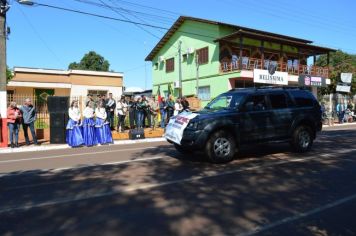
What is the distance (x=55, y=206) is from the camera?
6.20 m

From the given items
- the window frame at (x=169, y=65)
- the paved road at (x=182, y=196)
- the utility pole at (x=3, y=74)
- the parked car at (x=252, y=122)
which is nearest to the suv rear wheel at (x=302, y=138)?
the parked car at (x=252, y=122)

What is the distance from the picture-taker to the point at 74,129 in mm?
15398

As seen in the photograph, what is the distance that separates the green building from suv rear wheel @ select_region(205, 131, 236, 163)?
2281 cm

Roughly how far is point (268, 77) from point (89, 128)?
21.3 m

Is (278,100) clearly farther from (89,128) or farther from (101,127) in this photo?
(89,128)

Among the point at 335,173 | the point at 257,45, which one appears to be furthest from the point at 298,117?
the point at 257,45

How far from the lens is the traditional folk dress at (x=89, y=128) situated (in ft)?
51.1

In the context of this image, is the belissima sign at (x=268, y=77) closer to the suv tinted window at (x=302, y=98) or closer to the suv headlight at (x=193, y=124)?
the suv tinted window at (x=302, y=98)

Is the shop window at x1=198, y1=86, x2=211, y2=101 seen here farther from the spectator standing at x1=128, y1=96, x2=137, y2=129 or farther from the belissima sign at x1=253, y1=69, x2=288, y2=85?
the spectator standing at x1=128, y1=96, x2=137, y2=129


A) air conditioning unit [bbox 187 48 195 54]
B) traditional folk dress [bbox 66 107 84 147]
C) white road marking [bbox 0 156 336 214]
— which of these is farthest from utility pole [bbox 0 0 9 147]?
air conditioning unit [bbox 187 48 195 54]

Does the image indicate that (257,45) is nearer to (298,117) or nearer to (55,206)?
(298,117)

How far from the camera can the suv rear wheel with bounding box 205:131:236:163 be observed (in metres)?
9.68

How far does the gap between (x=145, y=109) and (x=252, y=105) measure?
1041 cm

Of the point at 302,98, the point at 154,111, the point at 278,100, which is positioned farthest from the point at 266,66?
the point at 278,100
